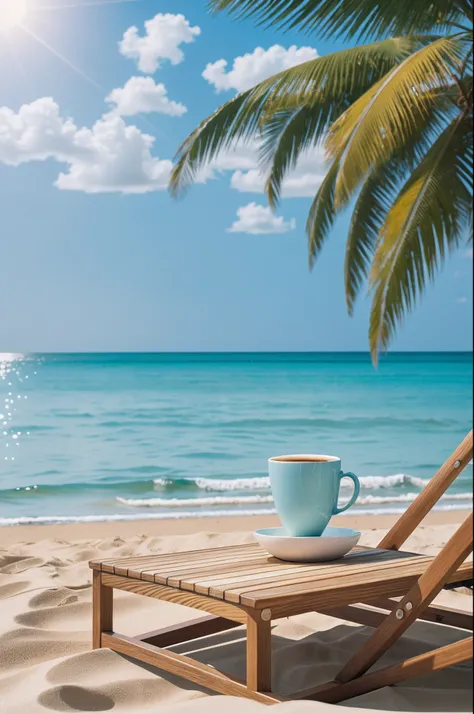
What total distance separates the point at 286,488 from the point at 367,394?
25.5 m

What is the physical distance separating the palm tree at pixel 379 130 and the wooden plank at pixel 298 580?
14.3ft

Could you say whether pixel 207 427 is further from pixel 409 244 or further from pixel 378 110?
pixel 378 110

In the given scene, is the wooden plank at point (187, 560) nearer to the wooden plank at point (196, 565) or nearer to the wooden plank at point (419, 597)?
the wooden plank at point (196, 565)

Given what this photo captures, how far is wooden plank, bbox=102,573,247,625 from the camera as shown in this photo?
1795mm

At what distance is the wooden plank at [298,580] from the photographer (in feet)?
5.83

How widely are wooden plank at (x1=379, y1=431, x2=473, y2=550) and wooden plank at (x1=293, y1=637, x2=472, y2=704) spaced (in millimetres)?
414

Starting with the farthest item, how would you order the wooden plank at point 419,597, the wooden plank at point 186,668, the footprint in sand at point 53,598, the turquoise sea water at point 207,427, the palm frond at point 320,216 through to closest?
the turquoise sea water at point 207,427
the palm frond at point 320,216
the footprint in sand at point 53,598
the wooden plank at point 186,668
the wooden plank at point 419,597

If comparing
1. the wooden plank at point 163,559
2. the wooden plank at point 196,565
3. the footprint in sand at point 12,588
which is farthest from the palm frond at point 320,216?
the wooden plank at point 196,565

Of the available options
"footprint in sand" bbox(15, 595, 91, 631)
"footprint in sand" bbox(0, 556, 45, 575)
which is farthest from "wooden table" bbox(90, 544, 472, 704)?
"footprint in sand" bbox(0, 556, 45, 575)

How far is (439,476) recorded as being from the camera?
6.97ft

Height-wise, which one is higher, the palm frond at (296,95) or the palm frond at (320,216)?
the palm frond at (296,95)

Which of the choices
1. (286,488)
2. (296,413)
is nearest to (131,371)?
(296,413)

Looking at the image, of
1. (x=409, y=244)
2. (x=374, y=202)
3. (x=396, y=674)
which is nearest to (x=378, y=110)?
(x=409, y=244)

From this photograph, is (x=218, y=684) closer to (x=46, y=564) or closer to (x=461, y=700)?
(x=461, y=700)
